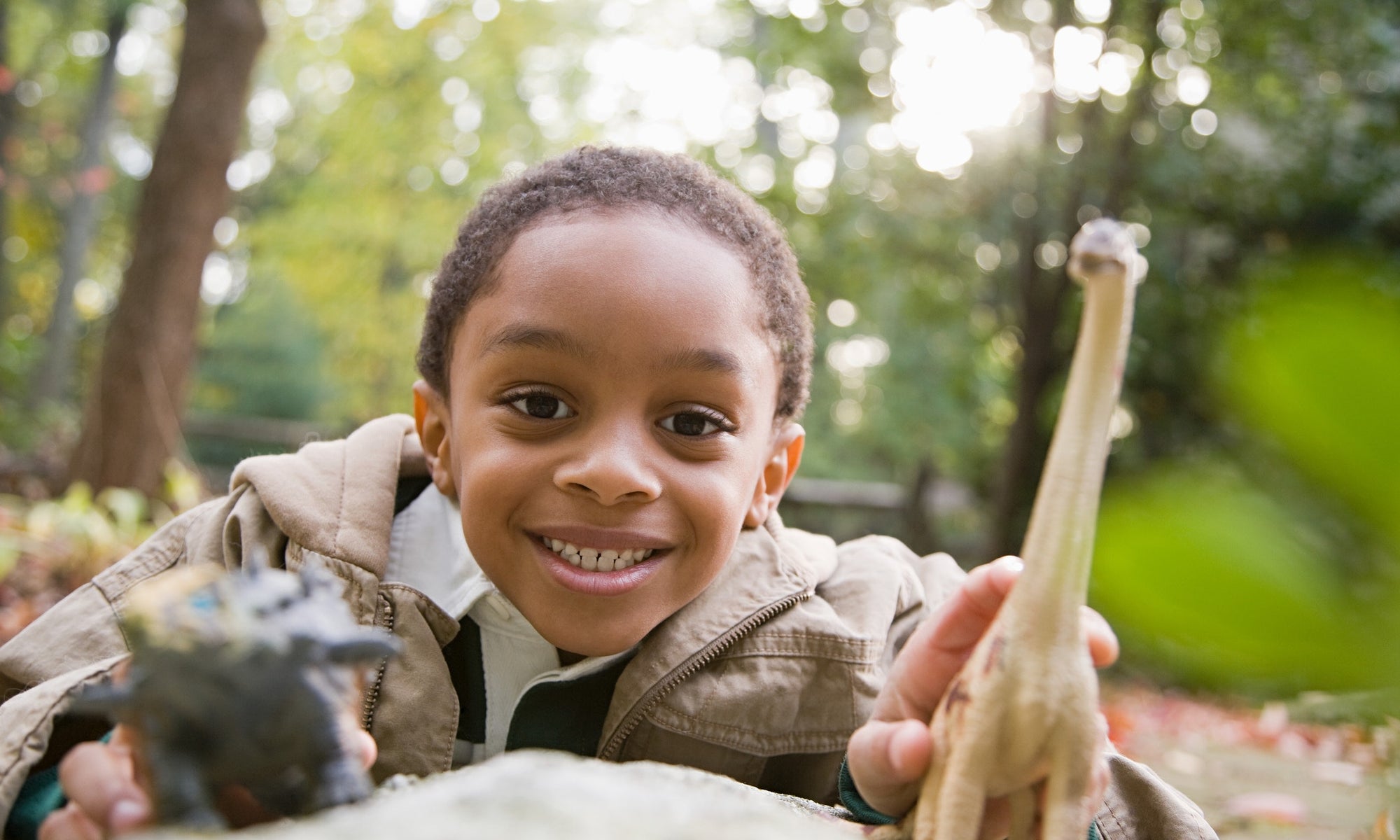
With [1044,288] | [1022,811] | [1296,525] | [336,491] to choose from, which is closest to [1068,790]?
[1022,811]

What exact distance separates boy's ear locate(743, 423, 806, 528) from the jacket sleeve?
1.12m

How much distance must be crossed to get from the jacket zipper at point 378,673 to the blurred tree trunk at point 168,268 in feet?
15.8

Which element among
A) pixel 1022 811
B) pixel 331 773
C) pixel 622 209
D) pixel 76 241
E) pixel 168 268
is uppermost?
pixel 76 241

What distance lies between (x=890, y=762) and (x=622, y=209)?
111cm

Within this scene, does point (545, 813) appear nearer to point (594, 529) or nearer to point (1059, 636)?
point (1059, 636)

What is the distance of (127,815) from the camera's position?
3.17 ft

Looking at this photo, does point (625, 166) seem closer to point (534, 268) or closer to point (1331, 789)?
point (534, 268)

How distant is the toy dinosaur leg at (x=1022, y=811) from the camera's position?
1104 mm

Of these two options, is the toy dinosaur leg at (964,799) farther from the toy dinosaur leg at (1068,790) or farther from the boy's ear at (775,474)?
the boy's ear at (775,474)

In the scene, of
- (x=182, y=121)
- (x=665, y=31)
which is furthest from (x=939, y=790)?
(x=665, y=31)

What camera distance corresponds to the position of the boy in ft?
5.69

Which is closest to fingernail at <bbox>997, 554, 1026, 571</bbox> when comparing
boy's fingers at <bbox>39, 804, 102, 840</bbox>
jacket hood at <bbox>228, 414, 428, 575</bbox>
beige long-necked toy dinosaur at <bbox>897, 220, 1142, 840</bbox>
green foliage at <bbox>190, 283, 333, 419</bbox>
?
beige long-necked toy dinosaur at <bbox>897, 220, 1142, 840</bbox>

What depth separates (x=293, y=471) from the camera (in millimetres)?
2006

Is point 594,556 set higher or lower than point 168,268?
lower
